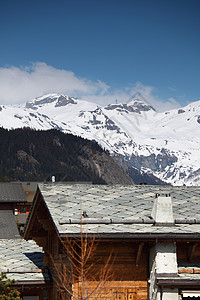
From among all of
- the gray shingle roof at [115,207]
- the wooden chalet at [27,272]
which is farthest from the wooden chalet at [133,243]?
the wooden chalet at [27,272]

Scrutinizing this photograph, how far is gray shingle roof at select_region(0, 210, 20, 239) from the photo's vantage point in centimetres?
5926

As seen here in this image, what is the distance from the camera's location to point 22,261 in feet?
60.2

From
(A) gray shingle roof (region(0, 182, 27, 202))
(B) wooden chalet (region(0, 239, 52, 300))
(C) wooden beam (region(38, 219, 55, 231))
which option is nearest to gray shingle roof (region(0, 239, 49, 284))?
(B) wooden chalet (region(0, 239, 52, 300))

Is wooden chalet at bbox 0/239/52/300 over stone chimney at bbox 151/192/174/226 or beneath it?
beneath

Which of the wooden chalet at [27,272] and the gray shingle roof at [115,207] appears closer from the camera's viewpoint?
the gray shingle roof at [115,207]

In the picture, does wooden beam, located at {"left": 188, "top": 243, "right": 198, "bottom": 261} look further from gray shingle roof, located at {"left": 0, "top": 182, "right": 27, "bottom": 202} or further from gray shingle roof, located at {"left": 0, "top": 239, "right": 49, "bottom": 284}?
gray shingle roof, located at {"left": 0, "top": 182, "right": 27, "bottom": 202}

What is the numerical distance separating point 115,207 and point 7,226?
50.9 m

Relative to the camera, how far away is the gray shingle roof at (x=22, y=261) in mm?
16750

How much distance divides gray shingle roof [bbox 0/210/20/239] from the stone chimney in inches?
1800

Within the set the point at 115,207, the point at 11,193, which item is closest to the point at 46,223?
the point at 115,207

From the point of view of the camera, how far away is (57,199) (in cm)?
1505

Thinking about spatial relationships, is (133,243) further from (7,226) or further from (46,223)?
(7,226)

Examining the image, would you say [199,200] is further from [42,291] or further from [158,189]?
[42,291]

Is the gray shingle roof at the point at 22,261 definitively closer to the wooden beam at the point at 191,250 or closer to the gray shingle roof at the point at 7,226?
the wooden beam at the point at 191,250
